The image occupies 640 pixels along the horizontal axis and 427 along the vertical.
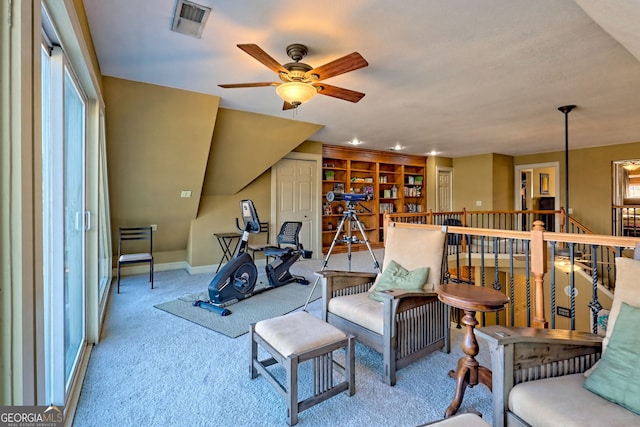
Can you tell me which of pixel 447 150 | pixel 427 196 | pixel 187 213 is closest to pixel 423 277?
pixel 187 213

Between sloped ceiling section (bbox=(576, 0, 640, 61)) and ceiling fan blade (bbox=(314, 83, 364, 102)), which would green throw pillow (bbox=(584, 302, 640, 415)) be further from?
ceiling fan blade (bbox=(314, 83, 364, 102))

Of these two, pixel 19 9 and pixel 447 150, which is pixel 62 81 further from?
pixel 447 150

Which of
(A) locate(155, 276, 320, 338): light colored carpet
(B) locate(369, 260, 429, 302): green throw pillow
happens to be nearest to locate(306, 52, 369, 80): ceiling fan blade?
(B) locate(369, 260, 429, 302): green throw pillow

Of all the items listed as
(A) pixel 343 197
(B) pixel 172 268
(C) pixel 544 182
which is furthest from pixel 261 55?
(C) pixel 544 182

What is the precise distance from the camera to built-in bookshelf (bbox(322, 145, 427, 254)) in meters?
6.88

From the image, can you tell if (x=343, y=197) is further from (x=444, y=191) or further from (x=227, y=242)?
(x=444, y=191)

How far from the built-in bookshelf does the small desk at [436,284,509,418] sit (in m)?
4.38

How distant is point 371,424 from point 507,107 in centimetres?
407

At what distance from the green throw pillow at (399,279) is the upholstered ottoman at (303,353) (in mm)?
569

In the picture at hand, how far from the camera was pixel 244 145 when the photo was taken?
4656 mm

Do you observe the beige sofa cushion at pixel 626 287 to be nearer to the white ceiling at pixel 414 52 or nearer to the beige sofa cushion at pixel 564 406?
the beige sofa cushion at pixel 564 406

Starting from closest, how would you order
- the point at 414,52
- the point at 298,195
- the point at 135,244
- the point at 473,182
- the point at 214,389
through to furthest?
the point at 214,389 < the point at 414,52 < the point at 135,244 < the point at 298,195 < the point at 473,182

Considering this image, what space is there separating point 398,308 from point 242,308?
6.45ft

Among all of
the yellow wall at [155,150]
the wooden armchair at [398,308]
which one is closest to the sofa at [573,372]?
the wooden armchair at [398,308]
